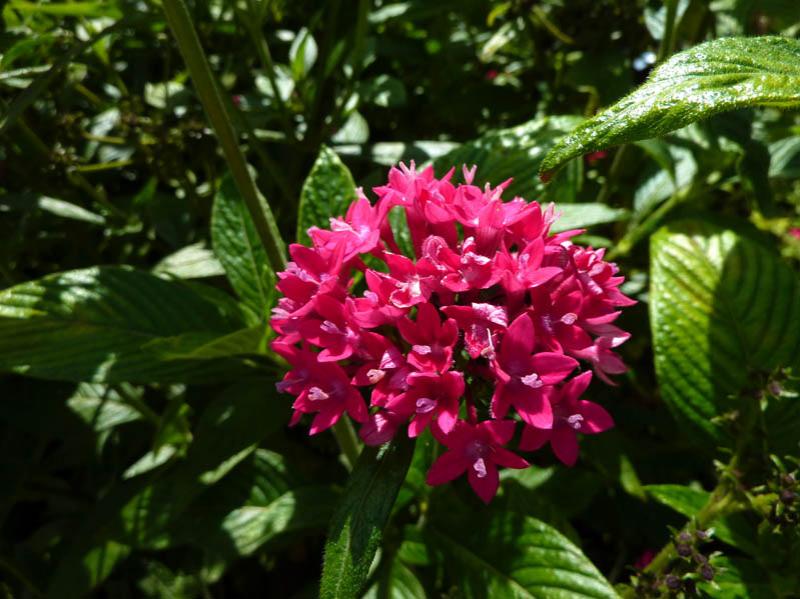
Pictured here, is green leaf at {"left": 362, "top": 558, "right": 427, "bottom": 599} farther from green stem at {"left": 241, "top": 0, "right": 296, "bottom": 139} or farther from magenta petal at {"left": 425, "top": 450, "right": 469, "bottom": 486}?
green stem at {"left": 241, "top": 0, "right": 296, "bottom": 139}

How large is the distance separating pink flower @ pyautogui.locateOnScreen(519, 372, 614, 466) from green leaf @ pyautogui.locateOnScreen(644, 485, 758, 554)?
37 cm

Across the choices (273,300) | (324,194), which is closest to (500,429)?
(273,300)

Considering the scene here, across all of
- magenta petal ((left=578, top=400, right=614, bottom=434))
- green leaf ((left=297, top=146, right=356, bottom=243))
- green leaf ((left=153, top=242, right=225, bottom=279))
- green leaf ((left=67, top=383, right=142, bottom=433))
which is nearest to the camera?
magenta petal ((left=578, top=400, right=614, bottom=434))

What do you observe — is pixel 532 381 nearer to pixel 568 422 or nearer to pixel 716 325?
pixel 568 422

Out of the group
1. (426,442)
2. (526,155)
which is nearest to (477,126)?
(526,155)

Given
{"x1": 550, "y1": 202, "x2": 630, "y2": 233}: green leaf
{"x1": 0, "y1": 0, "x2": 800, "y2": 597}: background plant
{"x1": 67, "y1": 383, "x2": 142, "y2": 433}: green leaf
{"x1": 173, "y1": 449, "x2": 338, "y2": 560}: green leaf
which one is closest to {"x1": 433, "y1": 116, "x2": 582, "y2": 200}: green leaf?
{"x1": 0, "y1": 0, "x2": 800, "y2": 597}: background plant

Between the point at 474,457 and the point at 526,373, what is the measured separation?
0.45 ft

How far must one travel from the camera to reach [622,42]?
7.27 feet

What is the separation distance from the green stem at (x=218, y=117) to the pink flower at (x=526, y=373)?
0.51 meters

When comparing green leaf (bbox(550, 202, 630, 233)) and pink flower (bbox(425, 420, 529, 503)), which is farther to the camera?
green leaf (bbox(550, 202, 630, 233))

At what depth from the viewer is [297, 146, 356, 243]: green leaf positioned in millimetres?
1366

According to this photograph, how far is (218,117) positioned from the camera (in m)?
1.16

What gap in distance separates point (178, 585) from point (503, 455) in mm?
1138

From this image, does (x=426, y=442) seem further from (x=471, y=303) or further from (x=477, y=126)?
(x=477, y=126)
